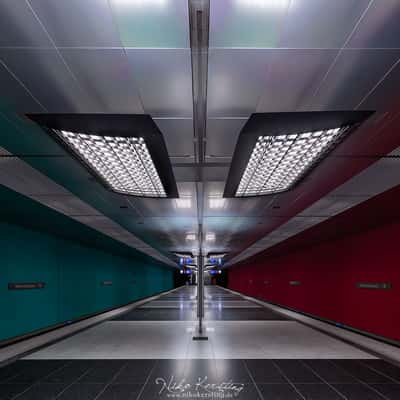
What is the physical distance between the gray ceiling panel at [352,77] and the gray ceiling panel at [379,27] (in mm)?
94

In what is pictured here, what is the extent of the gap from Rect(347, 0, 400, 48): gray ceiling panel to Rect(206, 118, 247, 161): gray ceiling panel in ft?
4.51

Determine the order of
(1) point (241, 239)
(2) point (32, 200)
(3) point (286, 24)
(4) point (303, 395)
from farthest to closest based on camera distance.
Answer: (1) point (241, 239) < (2) point (32, 200) < (4) point (303, 395) < (3) point (286, 24)

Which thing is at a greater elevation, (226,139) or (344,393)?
(226,139)

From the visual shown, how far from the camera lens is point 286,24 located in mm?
2232

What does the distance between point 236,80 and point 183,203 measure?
480 centimetres

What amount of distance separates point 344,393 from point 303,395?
0.54m

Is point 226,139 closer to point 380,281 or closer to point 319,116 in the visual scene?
point 319,116

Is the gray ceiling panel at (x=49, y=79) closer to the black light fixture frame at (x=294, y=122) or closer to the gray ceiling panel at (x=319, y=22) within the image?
the black light fixture frame at (x=294, y=122)

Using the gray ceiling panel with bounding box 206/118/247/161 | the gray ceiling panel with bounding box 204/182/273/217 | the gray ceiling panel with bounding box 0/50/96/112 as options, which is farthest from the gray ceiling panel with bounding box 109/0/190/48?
the gray ceiling panel with bounding box 204/182/273/217

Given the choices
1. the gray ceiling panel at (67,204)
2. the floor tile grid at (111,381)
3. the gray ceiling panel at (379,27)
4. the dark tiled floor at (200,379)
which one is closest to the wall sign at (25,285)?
the gray ceiling panel at (67,204)

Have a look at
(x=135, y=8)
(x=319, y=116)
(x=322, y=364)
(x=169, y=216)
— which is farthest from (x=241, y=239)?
(x=135, y=8)

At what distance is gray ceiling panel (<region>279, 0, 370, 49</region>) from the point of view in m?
2.08

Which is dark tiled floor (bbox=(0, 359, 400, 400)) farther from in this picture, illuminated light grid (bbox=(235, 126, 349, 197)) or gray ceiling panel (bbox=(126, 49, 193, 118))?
gray ceiling panel (bbox=(126, 49, 193, 118))

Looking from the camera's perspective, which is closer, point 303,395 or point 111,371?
point 303,395
